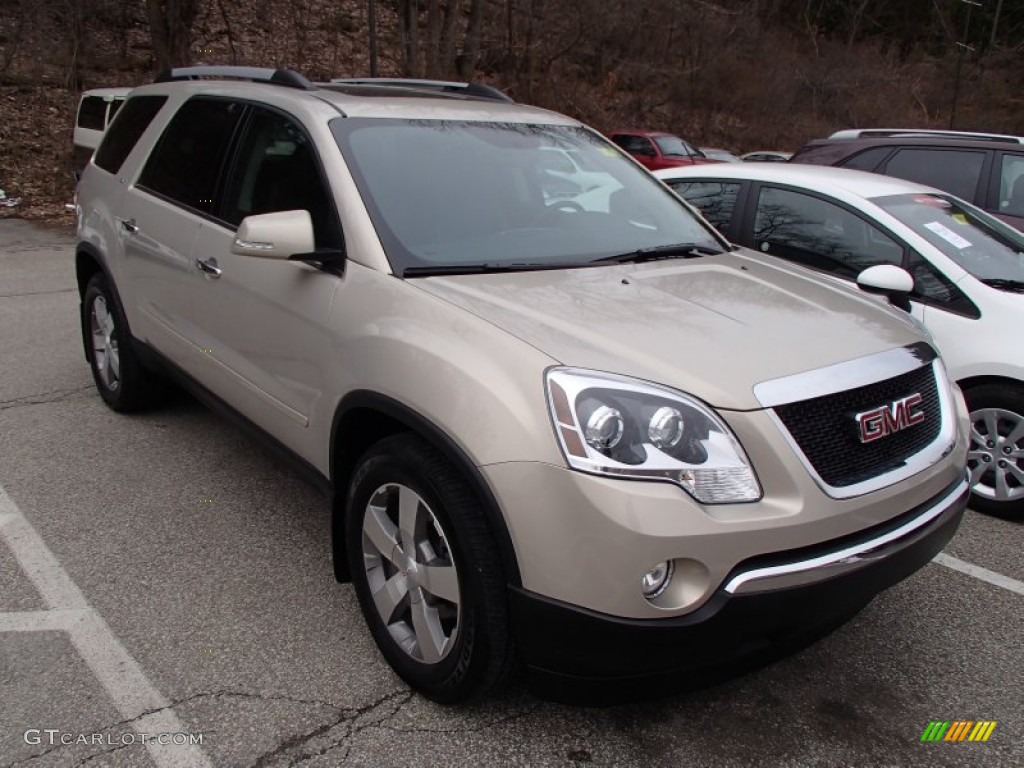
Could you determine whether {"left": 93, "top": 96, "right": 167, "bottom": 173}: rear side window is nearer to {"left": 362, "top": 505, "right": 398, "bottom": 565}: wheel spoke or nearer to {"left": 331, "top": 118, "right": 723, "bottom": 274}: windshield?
{"left": 331, "top": 118, "right": 723, "bottom": 274}: windshield

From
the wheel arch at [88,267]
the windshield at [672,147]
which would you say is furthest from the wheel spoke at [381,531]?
the windshield at [672,147]

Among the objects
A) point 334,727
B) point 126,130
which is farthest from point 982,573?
point 126,130

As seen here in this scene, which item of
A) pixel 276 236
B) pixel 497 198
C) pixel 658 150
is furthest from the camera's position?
pixel 658 150

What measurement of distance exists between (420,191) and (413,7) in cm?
1980

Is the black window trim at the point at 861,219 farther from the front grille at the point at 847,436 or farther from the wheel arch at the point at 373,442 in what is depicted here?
the wheel arch at the point at 373,442

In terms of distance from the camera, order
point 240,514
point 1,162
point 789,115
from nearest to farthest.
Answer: point 240,514
point 1,162
point 789,115

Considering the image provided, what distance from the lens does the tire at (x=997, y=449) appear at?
3920mm

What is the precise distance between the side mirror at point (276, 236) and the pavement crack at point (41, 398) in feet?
9.71

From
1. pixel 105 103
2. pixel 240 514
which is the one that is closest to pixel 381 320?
pixel 240 514

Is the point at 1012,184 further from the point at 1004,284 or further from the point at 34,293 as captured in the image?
the point at 34,293

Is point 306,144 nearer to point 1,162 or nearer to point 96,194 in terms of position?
point 96,194

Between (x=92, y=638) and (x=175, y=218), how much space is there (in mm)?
1871

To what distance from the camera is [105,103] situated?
12.3m

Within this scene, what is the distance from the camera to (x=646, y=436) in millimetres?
2064
